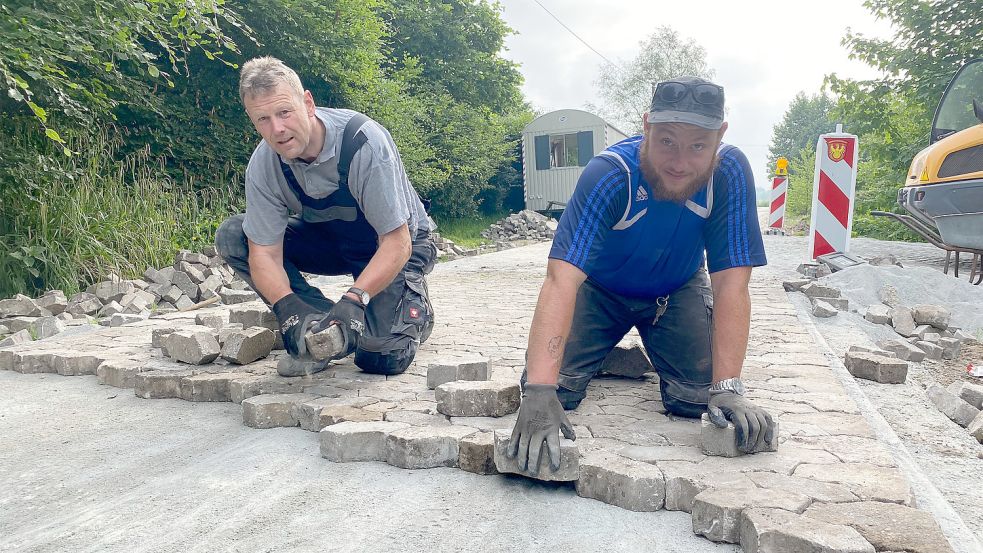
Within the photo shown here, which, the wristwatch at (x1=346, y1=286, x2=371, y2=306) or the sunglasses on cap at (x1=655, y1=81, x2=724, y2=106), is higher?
the sunglasses on cap at (x1=655, y1=81, x2=724, y2=106)

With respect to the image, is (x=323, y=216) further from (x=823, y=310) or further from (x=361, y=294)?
(x=823, y=310)

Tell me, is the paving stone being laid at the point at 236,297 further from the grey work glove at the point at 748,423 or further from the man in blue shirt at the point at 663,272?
the grey work glove at the point at 748,423

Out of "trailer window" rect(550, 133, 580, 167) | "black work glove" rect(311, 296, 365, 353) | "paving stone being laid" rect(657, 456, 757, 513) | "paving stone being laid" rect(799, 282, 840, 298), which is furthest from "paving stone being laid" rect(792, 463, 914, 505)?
"trailer window" rect(550, 133, 580, 167)

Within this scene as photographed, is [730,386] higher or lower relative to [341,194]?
lower

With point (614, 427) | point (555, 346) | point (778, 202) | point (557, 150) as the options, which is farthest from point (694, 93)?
point (557, 150)

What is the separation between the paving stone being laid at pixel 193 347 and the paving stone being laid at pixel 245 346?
69 mm

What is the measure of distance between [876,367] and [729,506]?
2.26m

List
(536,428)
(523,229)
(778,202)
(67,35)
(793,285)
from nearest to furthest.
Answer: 1. (536,428)
2. (67,35)
3. (793,285)
4. (778,202)
5. (523,229)

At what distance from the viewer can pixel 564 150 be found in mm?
19656

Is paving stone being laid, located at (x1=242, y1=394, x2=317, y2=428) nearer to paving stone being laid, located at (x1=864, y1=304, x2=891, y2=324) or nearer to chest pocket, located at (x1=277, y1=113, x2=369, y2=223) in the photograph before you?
chest pocket, located at (x1=277, y1=113, x2=369, y2=223)

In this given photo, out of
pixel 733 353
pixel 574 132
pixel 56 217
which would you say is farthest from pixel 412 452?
pixel 574 132

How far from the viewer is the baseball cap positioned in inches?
94.0

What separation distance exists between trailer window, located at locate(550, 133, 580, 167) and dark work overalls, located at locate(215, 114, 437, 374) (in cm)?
1590

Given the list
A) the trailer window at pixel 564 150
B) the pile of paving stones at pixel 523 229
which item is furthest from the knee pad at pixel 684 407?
the trailer window at pixel 564 150
